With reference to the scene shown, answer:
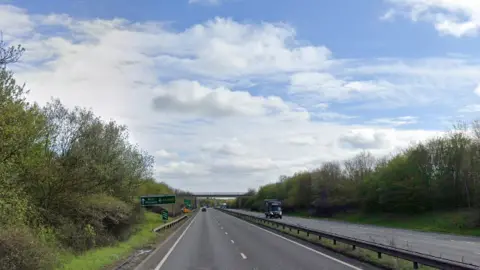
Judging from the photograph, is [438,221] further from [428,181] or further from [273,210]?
[273,210]

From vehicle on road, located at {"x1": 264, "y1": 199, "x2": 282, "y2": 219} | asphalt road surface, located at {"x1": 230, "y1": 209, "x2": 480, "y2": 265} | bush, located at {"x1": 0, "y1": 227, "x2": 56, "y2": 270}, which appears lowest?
asphalt road surface, located at {"x1": 230, "y1": 209, "x2": 480, "y2": 265}

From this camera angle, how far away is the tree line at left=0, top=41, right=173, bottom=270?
585 inches

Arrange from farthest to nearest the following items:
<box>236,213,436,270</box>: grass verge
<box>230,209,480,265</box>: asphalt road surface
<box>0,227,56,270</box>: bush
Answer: <box>230,209,480,265</box>: asphalt road surface
<box>236,213,436,270</box>: grass verge
<box>0,227,56,270</box>: bush

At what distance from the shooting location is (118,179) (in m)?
32.1

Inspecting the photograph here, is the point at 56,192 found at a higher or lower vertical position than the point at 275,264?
higher

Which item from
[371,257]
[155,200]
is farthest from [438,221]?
[371,257]

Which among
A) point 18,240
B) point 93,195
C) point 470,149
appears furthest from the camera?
point 470,149

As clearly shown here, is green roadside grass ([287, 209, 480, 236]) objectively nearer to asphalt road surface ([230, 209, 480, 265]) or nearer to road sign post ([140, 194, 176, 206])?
asphalt road surface ([230, 209, 480, 265])

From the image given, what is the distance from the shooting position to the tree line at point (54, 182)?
585 inches

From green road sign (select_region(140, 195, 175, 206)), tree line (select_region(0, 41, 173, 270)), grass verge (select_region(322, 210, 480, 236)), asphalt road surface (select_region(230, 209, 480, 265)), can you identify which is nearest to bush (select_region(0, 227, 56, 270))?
tree line (select_region(0, 41, 173, 270))

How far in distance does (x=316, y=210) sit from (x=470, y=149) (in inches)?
1938

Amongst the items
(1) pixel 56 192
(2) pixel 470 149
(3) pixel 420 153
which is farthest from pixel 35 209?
(3) pixel 420 153

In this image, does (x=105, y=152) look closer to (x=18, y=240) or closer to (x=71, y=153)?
(x=71, y=153)

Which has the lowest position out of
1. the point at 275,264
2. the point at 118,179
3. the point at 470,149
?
the point at 275,264
